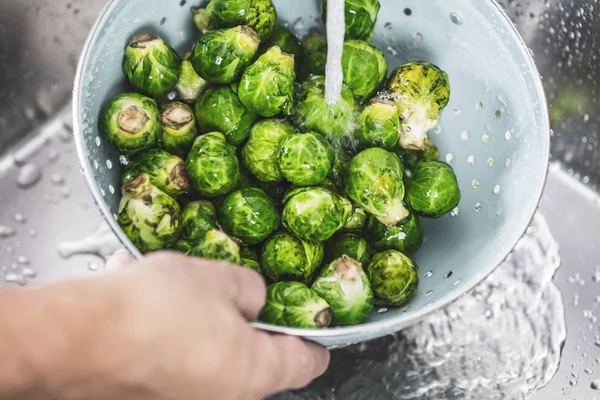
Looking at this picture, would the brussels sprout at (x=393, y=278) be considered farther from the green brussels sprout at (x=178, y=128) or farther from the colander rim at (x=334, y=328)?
the green brussels sprout at (x=178, y=128)

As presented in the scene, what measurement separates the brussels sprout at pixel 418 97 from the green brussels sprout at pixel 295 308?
47 centimetres

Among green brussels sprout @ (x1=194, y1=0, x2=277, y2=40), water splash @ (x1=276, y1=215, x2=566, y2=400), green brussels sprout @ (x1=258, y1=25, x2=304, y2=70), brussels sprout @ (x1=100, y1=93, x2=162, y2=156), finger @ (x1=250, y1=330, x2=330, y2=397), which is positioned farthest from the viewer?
water splash @ (x1=276, y1=215, x2=566, y2=400)

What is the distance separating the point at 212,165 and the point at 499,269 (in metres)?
0.95

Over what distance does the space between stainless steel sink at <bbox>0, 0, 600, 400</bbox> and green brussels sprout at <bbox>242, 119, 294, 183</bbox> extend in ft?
1.89

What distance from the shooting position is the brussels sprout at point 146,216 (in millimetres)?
1308

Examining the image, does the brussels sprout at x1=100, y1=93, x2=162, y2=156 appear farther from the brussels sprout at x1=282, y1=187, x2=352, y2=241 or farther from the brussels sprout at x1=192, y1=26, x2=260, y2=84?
the brussels sprout at x1=282, y1=187, x2=352, y2=241

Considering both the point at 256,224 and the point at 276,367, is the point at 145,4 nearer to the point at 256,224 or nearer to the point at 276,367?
the point at 256,224

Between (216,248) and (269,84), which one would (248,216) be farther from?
(269,84)

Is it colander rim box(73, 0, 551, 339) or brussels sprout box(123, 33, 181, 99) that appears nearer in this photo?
colander rim box(73, 0, 551, 339)

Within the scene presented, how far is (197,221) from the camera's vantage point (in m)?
1.39

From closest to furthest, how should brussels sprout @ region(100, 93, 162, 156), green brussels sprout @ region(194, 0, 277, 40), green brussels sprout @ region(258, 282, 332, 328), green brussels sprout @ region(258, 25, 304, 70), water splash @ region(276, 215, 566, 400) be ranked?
green brussels sprout @ region(258, 282, 332, 328) < brussels sprout @ region(100, 93, 162, 156) < green brussels sprout @ region(194, 0, 277, 40) < green brussels sprout @ region(258, 25, 304, 70) < water splash @ region(276, 215, 566, 400)

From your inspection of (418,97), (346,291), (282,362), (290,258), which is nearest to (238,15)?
(418,97)

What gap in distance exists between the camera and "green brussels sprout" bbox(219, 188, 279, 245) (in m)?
1.38

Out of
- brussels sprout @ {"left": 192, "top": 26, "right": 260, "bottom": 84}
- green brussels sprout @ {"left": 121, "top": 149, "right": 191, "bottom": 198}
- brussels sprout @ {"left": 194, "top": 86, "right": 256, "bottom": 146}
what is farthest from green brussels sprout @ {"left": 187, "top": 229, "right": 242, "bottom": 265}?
brussels sprout @ {"left": 192, "top": 26, "right": 260, "bottom": 84}
